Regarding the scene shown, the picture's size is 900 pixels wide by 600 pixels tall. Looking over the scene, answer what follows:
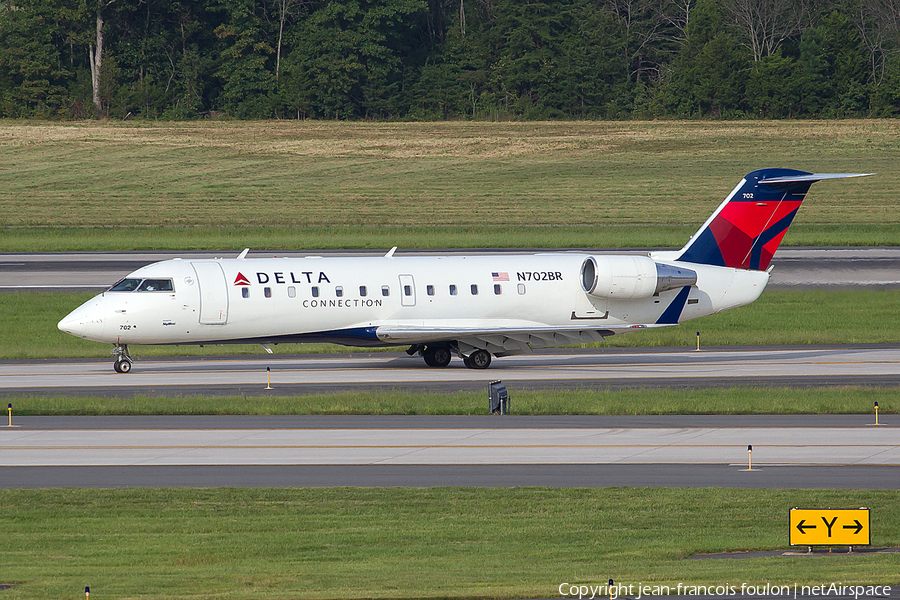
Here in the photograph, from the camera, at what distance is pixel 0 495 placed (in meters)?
18.9

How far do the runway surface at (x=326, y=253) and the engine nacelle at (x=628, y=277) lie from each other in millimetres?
17480

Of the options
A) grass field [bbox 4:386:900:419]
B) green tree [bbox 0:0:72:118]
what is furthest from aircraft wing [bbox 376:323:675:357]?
green tree [bbox 0:0:72:118]

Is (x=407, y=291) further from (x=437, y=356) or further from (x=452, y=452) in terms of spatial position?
(x=452, y=452)

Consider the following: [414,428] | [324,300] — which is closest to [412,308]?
[324,300]

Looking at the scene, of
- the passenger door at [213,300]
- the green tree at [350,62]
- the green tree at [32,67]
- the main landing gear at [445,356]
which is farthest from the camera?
the green tree at [350,62]

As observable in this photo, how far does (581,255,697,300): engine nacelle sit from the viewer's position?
3459 cm

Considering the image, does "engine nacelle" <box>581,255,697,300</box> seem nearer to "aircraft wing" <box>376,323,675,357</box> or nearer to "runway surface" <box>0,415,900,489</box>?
"aircraft wing" <box>376,323,675,357</box>

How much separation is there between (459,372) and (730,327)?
1391cm

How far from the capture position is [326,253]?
61250 millimetres

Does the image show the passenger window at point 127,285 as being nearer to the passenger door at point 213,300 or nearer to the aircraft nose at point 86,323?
the aircraft nose at point 86,323

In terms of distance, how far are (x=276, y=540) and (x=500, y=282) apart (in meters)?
19.3

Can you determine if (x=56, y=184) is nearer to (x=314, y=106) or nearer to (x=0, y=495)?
(x=314, y=106)

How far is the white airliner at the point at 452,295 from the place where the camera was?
32656 millimetres

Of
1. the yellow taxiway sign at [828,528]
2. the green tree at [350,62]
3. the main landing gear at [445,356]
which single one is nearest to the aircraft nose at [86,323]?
the main landing gear at [445,356]
